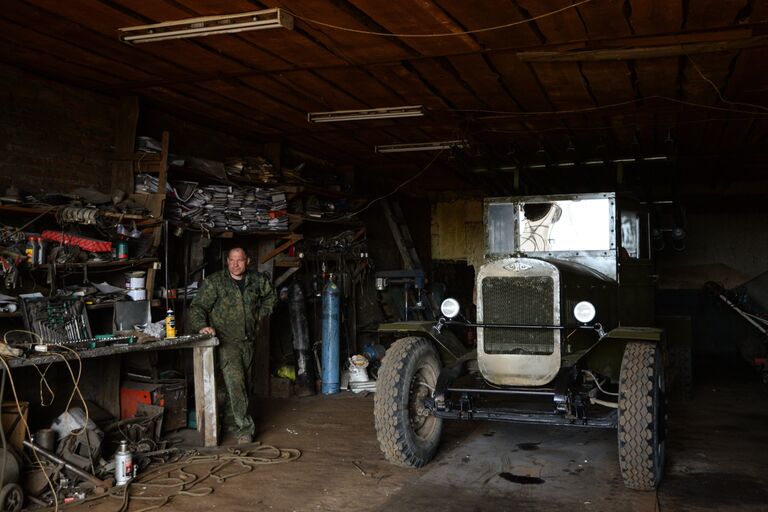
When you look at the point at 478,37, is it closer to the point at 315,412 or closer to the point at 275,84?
the point at 275,84

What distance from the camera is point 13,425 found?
173 inches

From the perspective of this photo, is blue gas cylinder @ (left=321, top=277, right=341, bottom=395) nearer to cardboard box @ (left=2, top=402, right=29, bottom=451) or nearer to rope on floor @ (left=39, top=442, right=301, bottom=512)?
rope on floor @ (left=39, top=442, right=301, bottom=512)

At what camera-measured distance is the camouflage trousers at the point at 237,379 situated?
584 centimetres

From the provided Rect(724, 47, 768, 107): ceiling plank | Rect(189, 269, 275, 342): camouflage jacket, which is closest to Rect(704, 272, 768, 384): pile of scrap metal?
Rect(724, 47, 768, 107): ceiling plank

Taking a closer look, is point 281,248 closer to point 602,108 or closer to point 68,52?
point 68,52

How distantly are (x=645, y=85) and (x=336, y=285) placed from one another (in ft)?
14.3

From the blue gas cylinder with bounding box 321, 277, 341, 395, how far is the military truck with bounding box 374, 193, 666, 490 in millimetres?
2787

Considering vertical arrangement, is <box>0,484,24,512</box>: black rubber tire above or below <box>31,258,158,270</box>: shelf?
below

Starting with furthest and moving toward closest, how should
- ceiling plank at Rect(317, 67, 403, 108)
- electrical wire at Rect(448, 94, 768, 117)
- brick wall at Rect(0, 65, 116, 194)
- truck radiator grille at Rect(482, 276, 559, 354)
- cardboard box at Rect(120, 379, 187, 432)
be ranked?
1. electrical wire at Rect(448, 94, 768, 117)
2. cardboard box at Rect(120, 379, 187, 432)
3. ceiling plank at Rect(317, 67, 403, 108)
4. brick wall at Rect(0, 65, 116, 194)
5. truck radiator grille at Rect(482, 276, 559, 354)

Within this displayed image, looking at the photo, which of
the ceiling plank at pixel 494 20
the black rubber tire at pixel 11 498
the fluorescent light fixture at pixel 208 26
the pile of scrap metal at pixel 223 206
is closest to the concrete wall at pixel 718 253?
the pile of scrap metal at pixel 223 206

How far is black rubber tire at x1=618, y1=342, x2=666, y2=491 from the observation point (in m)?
4.30

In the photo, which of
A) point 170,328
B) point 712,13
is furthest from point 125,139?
point 712,13

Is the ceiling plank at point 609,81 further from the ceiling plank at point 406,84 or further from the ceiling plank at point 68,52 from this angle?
the ceiling plank at point 68,52

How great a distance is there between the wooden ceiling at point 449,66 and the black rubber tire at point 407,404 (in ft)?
7.16
